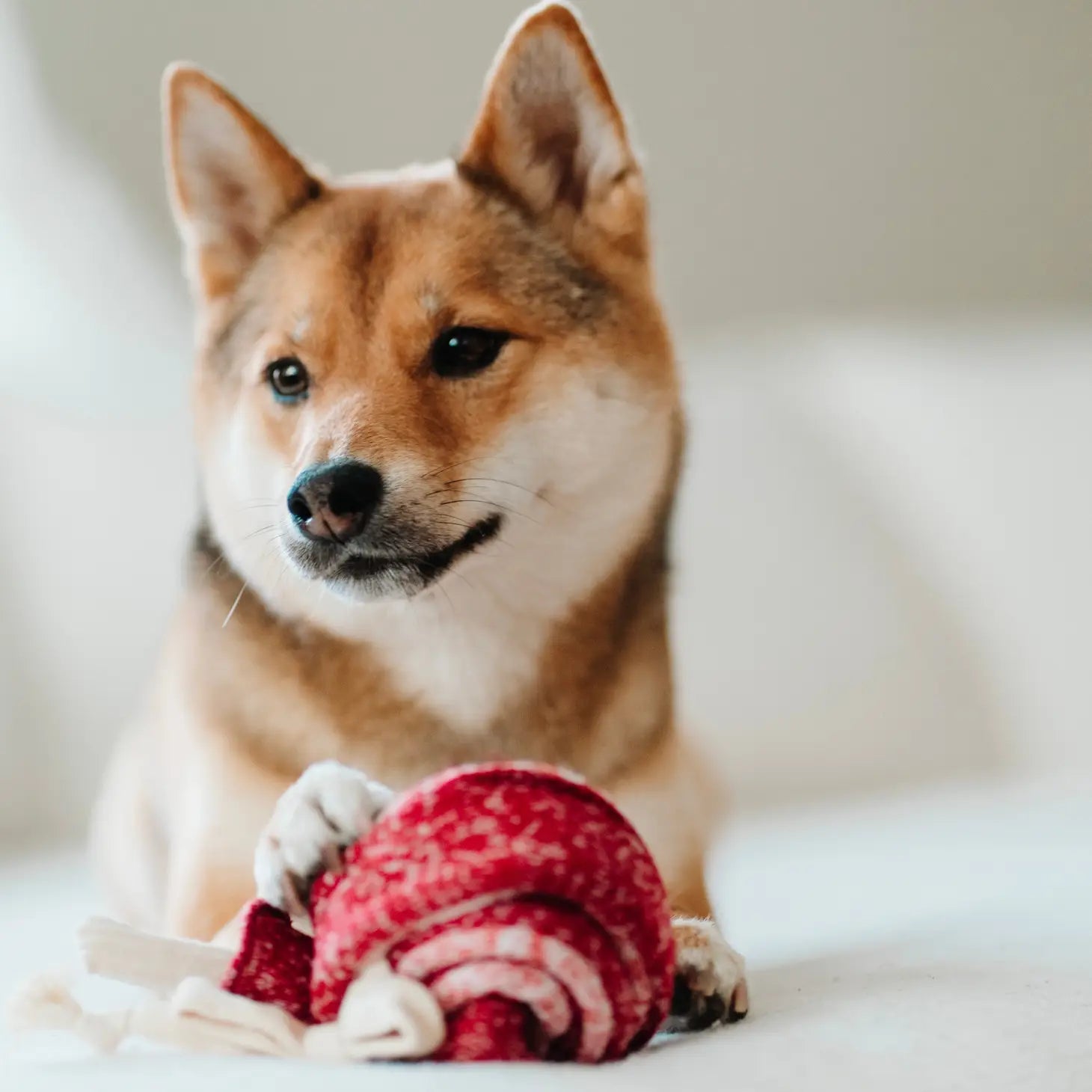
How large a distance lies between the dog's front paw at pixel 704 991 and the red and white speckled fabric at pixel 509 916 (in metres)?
0.10

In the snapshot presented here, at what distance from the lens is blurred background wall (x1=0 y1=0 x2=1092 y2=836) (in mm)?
1750

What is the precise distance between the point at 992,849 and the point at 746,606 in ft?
2.15

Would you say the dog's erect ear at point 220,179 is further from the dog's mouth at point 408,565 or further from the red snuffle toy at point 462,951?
the red snuffle toy at point 462,951

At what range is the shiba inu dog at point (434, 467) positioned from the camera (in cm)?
104

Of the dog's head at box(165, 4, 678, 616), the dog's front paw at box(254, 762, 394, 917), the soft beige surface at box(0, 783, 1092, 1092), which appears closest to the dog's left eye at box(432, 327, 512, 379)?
the dog's head at box(165, 4, 678, 616)

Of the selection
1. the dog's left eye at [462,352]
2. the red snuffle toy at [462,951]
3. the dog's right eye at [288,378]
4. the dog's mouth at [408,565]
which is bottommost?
the red snuffle toy at [462,951]

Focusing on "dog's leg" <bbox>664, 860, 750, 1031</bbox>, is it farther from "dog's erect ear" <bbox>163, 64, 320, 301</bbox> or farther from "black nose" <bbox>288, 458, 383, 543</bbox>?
"dog's erect ear" <bbox>163, 64, 320, 301</bbox>

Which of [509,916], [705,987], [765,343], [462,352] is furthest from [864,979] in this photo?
[765,343]

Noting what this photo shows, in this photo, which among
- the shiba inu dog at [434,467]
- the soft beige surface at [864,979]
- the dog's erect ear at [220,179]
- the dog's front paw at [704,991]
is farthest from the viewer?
the dog's erect ear at [220,179]

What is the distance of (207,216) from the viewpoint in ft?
4.09

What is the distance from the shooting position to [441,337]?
107 cm

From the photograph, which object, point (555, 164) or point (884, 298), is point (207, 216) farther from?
point (884, 298)

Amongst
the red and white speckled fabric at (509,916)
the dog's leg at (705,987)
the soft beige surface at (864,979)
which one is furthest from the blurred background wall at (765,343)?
the red and white speckled fabric at (509,916)

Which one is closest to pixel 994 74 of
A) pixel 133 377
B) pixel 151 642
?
pixel 133 377
